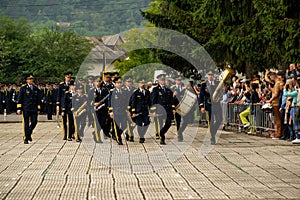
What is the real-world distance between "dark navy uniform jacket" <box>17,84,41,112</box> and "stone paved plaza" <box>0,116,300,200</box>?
115 centimetres

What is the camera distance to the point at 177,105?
25797 mm

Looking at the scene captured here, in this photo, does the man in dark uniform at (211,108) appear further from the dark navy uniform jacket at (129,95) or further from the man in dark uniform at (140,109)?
the dark navy uniform jacket at (129,95)

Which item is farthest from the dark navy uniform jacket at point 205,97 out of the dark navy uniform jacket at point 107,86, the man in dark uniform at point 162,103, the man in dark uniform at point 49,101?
the man in dark uniform at point 49,101

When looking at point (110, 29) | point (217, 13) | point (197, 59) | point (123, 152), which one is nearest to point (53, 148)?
point (123, 152)

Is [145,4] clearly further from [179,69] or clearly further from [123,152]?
[123,152]

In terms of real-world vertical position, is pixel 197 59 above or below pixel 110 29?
below

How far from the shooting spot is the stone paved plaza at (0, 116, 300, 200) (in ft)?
42.5

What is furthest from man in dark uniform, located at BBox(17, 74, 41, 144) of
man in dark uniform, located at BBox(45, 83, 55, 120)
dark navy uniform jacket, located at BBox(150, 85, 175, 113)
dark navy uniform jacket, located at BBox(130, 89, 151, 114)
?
man in dark uniform, located at BBox(45, 83, 55, 120)

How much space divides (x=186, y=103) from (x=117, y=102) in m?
2.71

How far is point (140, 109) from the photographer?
24094 millimetres

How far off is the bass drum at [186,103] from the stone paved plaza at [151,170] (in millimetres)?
1430

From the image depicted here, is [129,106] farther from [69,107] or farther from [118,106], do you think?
[69,107]

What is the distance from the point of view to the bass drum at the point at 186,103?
83.6 ft

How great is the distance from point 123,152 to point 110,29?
170687 mm
